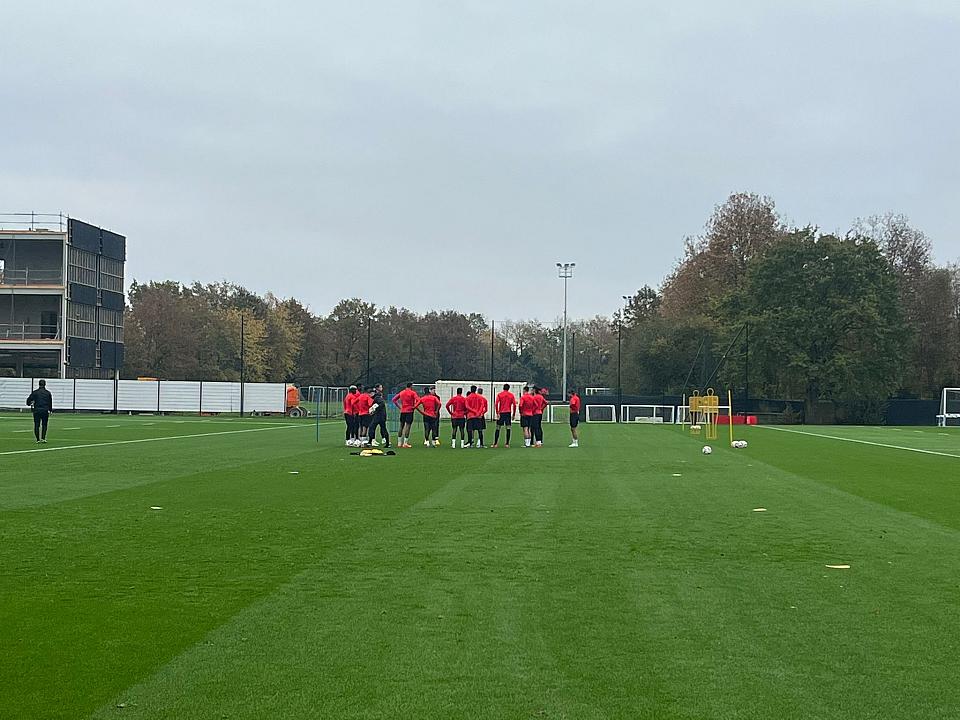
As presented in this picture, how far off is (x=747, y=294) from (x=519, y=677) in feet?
234

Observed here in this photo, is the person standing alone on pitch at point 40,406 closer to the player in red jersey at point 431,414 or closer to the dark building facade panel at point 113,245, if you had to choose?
the player in red jersey at point 431,414

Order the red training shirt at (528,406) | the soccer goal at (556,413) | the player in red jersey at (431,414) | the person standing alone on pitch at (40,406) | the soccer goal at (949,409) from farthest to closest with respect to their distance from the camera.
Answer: the soccer goal at (949,409), the soccer goal at (556,413), the red training shirt at (528,406), the player in red jersey at (431,414), the person standing alone on pitch at (40,406)

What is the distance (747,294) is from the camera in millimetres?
74750

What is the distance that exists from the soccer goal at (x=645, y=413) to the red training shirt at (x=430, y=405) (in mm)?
40665

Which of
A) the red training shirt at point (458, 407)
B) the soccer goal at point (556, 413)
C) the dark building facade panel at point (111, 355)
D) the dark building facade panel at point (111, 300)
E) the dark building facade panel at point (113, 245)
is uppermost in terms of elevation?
the dark building facade panel at point (113, 245)

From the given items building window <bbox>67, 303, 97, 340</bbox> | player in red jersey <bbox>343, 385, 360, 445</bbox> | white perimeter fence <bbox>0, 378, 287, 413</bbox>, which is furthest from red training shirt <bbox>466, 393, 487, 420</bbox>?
building window <bbox>67, 303, 97, 340</bbox>

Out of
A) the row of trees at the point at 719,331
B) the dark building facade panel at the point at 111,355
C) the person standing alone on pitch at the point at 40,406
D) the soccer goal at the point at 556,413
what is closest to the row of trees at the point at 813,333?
the row of trees at the point at 719,331

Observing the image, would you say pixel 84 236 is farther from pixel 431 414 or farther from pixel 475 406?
pixel 475 406

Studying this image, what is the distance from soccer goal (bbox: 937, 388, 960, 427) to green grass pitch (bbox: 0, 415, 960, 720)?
5716cm

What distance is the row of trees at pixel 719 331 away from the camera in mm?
72000

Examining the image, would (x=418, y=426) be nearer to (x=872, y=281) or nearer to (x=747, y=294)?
(x=747, y=294)

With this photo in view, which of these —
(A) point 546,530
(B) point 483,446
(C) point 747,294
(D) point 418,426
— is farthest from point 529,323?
(A) point 546,530

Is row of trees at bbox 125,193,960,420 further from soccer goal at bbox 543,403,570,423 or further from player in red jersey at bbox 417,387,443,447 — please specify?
player in red jersey at bbox 417,387,443,447

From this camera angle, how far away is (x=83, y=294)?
246ft
